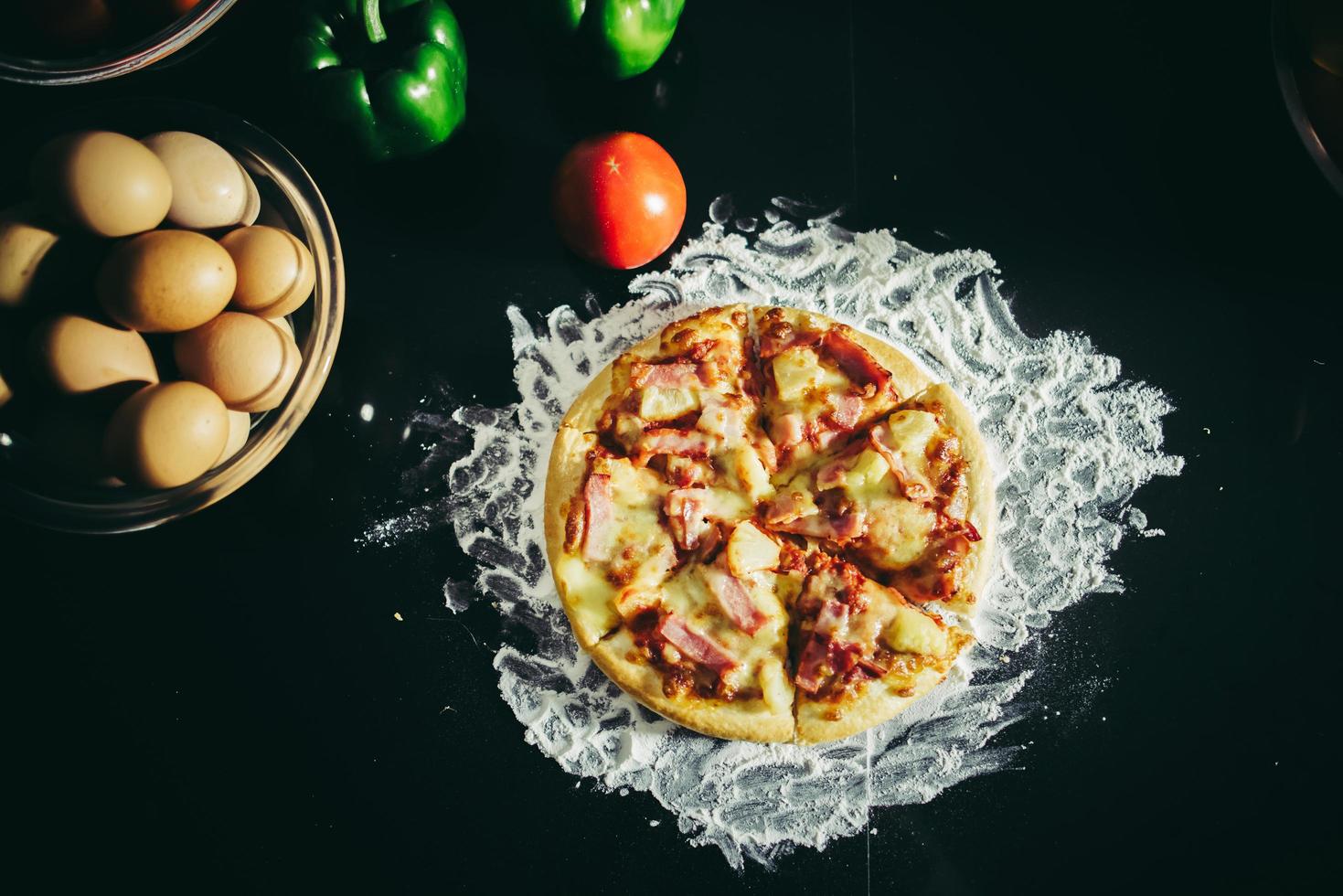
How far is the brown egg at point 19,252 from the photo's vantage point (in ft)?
9.07

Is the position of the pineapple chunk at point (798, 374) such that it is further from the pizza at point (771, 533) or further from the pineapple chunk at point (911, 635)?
the pineapple chunk at point (911, 635)

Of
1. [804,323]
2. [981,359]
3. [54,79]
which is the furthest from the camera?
[981,359]

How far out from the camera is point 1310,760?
347 centimetres

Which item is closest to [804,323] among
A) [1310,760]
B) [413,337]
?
[413,337]

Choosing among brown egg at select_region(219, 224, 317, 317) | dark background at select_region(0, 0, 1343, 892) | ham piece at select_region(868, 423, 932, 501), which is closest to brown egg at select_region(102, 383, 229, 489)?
brown egg at select_region(219, 224, 317, 317)

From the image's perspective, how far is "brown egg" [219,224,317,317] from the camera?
2.95m

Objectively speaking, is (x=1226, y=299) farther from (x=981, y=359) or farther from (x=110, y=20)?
(x=110, y=20)

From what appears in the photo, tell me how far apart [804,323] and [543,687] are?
167 centimetres

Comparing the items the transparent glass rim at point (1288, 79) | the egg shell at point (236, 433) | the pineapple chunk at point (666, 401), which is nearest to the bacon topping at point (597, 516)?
the pineapple chunk at point (666, 401)

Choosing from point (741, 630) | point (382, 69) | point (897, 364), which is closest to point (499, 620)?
point (741, 630)

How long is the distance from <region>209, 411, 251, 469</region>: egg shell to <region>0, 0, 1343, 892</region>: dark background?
514mm

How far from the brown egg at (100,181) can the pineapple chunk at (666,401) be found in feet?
5.38

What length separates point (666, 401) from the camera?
320 centimetres

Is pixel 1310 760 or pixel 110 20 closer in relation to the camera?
pixel 110 20
